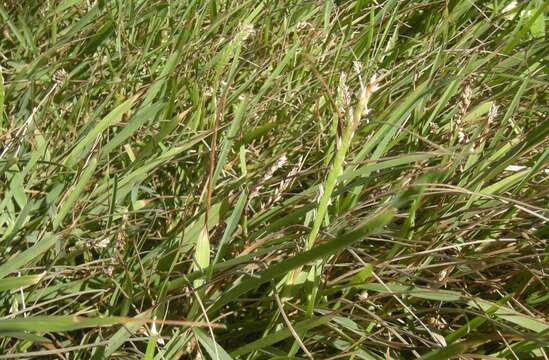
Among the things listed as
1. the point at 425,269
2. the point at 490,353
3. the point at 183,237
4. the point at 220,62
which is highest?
the point at 220,62

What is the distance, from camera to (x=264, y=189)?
145 centimetres

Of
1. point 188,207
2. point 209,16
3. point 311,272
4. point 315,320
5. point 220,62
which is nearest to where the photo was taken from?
point 315,320

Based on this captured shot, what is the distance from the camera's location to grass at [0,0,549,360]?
116 centimetres

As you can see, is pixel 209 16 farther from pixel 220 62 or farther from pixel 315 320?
pixel 315 320

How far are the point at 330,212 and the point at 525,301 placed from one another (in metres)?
0.33

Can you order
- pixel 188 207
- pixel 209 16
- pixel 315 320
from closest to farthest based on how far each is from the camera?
pixel 315 320, pixel 188 207, pixel 209 16

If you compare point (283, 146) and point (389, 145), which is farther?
point (283, 146)

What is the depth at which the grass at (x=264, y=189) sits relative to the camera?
116cm

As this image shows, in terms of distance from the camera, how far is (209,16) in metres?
1.92

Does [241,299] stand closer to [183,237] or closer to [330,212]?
[183,237]

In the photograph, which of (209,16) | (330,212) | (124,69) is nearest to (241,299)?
(330,212)

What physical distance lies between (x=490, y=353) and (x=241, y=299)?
1.25 feet

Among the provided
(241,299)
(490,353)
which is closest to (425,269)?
(490,353)

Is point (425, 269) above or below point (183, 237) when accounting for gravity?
below
